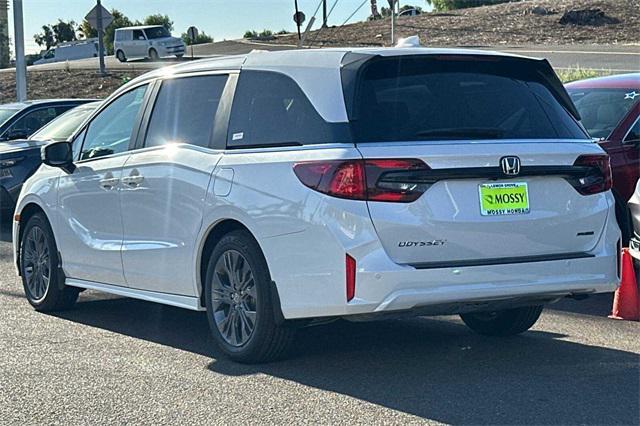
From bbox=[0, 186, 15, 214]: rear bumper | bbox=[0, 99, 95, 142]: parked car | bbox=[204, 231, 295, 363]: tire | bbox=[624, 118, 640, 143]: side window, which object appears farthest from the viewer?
bbox=[0, 99, 95, 142]: parked car

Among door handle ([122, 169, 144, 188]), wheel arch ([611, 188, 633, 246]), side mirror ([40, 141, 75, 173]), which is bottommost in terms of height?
wheel arch ([611, 188, 633, 246])

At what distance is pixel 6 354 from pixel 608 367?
12.2 ft

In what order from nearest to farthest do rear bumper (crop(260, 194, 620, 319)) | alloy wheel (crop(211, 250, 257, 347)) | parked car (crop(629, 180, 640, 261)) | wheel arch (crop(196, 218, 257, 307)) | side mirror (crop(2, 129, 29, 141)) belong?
rear bumper (crop(260, 194, 620, 319))
alloy wheel (crop(211, 250, 257, 347))
wheel arch (crop(196, 218, 257, 307))
parked car (crop(629, 180, 640, 261))
side mirror (crop(2, 129, 29, 141))

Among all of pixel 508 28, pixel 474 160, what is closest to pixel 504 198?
pixel 474 160

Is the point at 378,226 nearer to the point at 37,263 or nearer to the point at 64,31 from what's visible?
the point at 37,263

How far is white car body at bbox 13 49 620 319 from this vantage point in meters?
5.76

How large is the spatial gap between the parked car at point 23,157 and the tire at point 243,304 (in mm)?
7212

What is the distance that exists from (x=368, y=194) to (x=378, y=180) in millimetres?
90

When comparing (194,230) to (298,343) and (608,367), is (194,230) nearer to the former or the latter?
(298,343)

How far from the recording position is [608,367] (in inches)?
252

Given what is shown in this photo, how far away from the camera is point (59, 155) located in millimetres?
8234

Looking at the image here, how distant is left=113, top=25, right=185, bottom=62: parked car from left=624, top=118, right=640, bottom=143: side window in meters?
42.0

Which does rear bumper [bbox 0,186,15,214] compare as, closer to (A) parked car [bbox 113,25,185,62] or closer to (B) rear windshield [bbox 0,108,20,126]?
(B) rear windshield [bbox 0,108,20,126]

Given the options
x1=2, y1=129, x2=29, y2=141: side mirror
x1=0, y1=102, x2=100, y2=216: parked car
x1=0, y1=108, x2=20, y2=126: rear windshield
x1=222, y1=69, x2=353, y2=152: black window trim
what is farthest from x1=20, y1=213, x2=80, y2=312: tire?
x1=0, y1=108, x2=20, y2=126: rear windshield
